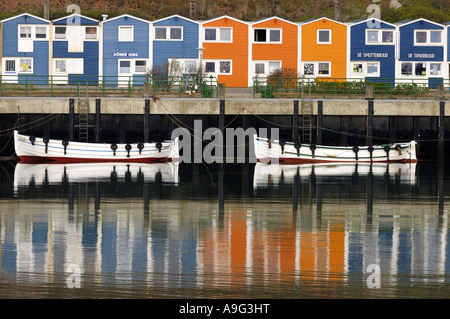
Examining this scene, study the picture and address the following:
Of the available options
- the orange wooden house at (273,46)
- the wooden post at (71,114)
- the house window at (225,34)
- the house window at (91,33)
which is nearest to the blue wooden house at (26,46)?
the house window at (91,33)

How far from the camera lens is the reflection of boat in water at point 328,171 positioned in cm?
4378

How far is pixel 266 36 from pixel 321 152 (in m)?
24.8

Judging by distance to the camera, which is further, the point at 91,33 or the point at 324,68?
the point at 324,68

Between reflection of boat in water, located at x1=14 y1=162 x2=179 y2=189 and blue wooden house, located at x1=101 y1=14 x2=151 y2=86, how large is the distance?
78.5 ft

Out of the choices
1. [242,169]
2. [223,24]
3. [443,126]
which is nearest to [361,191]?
[242,169]

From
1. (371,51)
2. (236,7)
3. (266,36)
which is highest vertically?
(236,7)

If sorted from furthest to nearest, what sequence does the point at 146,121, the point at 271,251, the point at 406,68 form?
the point at 406,68, the point at 146,121, the point at 271,251

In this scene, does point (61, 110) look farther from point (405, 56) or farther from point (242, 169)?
point (405, 56)

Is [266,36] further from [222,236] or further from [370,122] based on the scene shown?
[222,236]

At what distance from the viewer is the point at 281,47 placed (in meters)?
73.8

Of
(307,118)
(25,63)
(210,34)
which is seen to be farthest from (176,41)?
(307,118)

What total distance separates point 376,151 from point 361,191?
13471 mm

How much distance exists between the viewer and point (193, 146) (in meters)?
54.2
